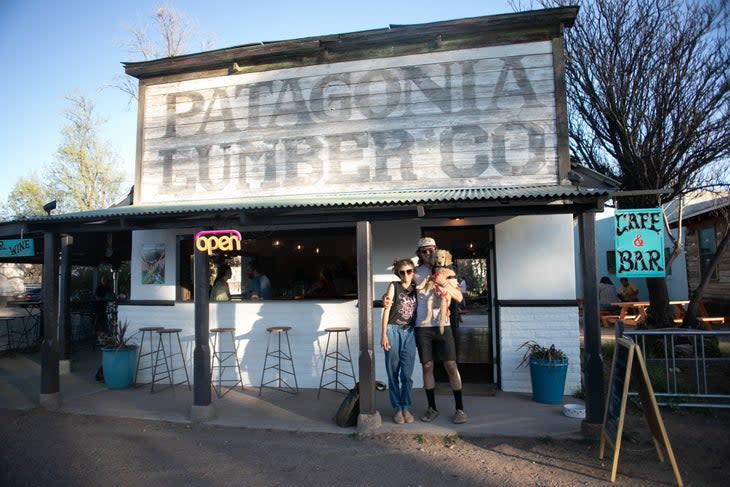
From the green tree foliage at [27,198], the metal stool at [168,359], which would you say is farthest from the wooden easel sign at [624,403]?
the green tree foliage at [27,198]

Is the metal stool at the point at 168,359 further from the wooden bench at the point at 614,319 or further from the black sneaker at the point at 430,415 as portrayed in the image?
the wooden bench at the point at 614,319

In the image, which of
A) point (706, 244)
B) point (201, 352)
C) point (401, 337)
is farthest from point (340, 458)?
point (706, 244)

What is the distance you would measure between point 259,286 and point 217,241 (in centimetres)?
244

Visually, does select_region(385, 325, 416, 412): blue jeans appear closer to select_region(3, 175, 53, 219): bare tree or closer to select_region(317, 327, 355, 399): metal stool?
select_region(317, 327, 355, 399): metal stool

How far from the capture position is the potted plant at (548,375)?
6430mm

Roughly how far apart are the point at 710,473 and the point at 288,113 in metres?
6.98

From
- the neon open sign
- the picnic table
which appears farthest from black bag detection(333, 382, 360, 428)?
the picnic table

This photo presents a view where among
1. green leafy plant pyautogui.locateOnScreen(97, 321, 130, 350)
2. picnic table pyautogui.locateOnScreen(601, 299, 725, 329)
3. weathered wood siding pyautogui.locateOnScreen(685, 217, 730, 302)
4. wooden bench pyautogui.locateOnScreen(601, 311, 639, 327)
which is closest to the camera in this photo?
green leafy plant pyautogui.locateOnScreen(97, 321, 130, 350)

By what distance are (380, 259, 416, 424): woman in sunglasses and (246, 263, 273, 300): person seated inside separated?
10.7 feet

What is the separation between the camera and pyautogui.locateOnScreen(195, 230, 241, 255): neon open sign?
6.01 meters

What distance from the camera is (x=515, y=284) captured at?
7195 millimetres

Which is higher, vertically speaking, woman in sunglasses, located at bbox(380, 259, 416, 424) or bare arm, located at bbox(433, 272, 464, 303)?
bare arm, located at bbox(433, 272, 464, 303)

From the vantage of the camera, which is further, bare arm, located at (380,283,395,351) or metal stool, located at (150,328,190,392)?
metal stool, located at (150,328,190,392)

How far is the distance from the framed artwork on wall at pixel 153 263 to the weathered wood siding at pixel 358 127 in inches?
34.5
